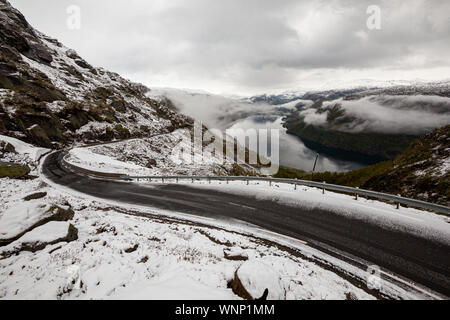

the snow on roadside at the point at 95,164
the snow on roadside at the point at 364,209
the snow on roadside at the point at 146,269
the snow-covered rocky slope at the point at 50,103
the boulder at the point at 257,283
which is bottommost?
the snow on roadside at the point at 146,269

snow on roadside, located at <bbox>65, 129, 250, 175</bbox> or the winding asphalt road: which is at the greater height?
snow on roadside, located at <bbox>65, 129, 250, 175</bbox>

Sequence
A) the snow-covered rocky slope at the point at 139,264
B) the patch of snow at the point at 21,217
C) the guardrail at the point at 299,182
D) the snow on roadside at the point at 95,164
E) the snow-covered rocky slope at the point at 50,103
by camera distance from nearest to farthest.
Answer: the snow-covered rocky slope at the point at 139,264 < the patch of snow at the point at 21,217 < the guardrail at the point at 299,182 < the snow on roadside at the point at 95,164 < the snow-covered rocky slope at the point at 50,103

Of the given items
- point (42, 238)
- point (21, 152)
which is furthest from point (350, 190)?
point (21, 152)

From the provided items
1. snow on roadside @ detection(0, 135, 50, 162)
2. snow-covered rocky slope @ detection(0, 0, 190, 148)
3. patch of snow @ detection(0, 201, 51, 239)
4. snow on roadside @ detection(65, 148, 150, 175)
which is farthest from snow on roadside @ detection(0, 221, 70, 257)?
snow-covered rocky slope @ detection(0, 0, 190, 148)

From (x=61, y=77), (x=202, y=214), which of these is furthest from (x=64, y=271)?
(x=61, y=77)

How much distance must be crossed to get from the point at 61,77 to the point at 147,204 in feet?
241

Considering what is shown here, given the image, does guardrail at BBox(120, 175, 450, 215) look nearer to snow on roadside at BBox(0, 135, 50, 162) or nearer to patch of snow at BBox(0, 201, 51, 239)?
snow on roadside at BBox(0, 135, 50, 162)

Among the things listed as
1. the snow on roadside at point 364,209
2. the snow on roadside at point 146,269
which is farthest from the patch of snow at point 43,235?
the snow on roadside at point 364,209

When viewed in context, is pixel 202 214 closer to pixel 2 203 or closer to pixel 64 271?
pixel 64 271

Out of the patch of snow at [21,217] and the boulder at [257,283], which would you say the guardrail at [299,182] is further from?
the patch of snow at [21,217]

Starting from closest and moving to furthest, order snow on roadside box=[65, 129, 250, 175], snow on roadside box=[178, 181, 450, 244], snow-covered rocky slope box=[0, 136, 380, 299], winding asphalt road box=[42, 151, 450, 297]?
snow-covered rocky slope box=[0, 136, 380, 299] → winding asphalt road box=[42, 151, 450, 297] → snow on roadside box=[178, 181, 450, 244] → snow on roadside box=[65, 129, 250, 175]

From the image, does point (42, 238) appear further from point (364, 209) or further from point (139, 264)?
point (364, 209)

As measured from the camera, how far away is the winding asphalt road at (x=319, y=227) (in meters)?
6.64

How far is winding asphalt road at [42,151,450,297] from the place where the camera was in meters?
6.64
